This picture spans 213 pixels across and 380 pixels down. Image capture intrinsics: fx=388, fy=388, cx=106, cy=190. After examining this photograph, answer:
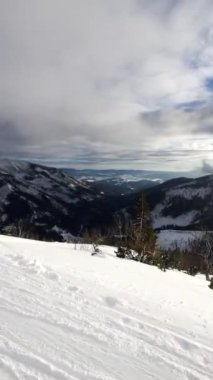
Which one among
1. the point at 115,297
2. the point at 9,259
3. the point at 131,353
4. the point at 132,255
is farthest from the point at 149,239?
the point at 131,353

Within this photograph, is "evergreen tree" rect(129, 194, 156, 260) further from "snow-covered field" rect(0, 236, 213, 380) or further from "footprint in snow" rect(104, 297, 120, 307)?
"footprint in snow" rect(104, 297, 120, 307)

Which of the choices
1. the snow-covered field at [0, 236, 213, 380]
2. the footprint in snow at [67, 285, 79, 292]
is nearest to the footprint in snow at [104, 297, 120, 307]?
the snow-covered field at [0, 236, 213, 380]

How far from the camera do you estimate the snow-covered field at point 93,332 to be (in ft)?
20.3

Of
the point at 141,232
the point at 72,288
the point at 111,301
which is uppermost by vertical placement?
the point at 72,288

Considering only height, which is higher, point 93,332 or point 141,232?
point 93,332

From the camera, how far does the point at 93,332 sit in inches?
302

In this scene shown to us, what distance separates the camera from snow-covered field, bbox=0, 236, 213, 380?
6176 millimetres

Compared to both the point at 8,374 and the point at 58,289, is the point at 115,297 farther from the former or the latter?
the point at 8,374

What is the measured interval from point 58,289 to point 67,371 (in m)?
4.59

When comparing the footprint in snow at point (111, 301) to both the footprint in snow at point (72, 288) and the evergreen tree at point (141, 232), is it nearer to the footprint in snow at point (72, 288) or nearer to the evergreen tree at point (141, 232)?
the footprint in snow at point (72, 288)

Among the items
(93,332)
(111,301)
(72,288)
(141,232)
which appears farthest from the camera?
(141,232)

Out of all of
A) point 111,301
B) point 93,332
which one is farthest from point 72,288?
point 93,332

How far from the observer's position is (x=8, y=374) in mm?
5613

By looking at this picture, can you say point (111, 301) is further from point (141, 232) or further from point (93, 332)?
point (141, 232)
